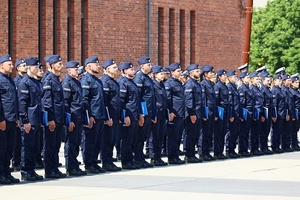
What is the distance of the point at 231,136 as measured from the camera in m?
23.4

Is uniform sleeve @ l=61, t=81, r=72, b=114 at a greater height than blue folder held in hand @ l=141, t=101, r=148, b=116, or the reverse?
uniform sleeve @ l=61, t=81, r=72, b=114

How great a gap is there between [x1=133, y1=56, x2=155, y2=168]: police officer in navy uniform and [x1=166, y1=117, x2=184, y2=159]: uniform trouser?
741 millimetres

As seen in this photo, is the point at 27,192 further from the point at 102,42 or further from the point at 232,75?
the point at 102,42

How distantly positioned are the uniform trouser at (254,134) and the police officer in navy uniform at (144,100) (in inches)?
183

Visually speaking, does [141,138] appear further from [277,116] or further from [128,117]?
[277,116]

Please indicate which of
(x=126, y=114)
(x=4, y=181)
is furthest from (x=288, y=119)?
(x=4, y=181)

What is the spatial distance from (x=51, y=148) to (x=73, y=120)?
685mm

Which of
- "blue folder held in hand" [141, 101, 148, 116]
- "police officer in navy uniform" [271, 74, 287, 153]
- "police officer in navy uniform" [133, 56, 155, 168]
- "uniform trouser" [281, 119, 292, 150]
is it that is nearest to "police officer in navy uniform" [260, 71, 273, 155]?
"police officer in navy uniform" [271, 74, 287, 153]

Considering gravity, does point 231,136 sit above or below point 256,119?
below

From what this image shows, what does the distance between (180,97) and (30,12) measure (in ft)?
32.5

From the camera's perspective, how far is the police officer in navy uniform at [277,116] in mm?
25688

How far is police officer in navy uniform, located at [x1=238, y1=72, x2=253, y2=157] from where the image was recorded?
24.0 m

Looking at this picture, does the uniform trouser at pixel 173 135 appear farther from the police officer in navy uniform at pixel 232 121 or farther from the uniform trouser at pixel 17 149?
the uniform trouser at pixel 17 149

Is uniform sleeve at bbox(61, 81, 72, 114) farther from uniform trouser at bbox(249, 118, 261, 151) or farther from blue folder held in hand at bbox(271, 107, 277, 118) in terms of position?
blue folder held in hand at bbox(271, 107, 277, 118)
